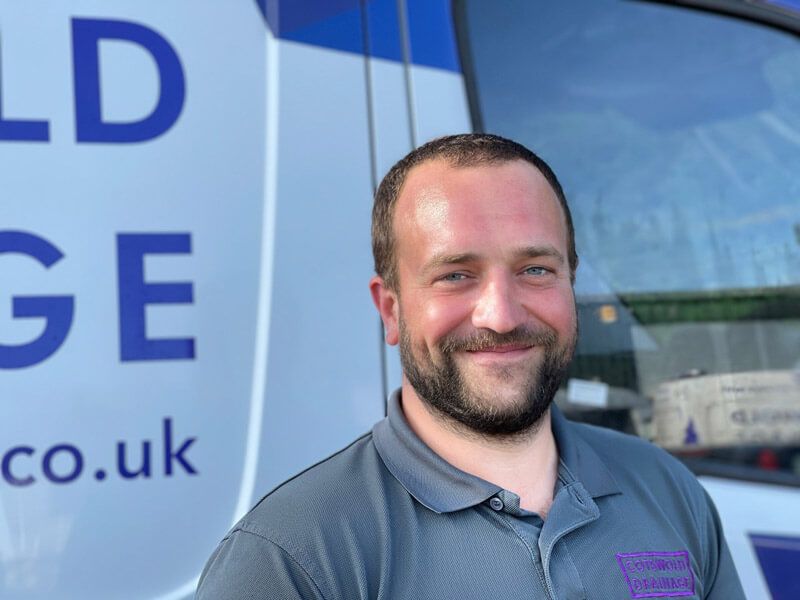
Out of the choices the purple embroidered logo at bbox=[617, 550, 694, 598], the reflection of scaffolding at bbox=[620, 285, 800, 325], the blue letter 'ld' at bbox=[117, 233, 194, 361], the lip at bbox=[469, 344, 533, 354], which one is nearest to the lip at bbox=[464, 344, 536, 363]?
the lip at bbox=[469, 344, 533, 354]

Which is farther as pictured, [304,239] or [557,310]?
[304,239]

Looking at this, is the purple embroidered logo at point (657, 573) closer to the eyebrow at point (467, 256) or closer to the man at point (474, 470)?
the man at point (474, 470)

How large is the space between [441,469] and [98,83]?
0.86 meters

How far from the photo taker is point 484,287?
1222mm

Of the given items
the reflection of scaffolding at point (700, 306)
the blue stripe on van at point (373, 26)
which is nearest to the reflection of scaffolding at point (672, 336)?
the reflection of scaffolding at point (700, 306)

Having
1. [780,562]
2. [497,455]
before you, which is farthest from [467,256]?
[780,562]

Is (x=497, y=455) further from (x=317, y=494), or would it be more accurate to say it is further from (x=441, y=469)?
(x=317, y=494)

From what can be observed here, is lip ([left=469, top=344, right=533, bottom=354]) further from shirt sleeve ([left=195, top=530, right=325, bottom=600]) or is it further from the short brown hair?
shirt sleeve ([left=195, top=530, right=325, bottom=600])

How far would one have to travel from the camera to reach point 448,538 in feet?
3.78

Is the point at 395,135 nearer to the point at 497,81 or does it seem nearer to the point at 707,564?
the point at 497,81

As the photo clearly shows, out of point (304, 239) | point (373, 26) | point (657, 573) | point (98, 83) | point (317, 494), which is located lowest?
point (657, 573)

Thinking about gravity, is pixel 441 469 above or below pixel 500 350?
below

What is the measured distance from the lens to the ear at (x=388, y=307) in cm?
133

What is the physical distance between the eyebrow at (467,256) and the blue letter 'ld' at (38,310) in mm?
617
